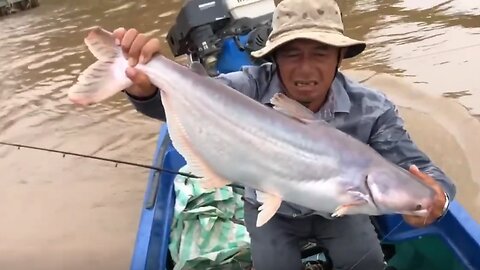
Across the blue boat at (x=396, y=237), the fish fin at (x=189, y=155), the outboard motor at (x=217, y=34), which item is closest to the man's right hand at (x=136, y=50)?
the fish fin at (x=189, y=155)

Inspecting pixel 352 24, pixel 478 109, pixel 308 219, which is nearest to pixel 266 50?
pixel 308 219

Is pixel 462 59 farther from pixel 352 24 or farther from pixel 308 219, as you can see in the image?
pixel 308 219

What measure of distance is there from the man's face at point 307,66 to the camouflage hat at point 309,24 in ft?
0.15

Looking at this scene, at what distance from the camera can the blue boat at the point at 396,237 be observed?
2768mm

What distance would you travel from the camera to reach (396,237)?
316cm

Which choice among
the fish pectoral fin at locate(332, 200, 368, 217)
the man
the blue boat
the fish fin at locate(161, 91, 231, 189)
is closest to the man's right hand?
the man

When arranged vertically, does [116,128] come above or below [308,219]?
below

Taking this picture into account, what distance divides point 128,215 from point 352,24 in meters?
5.53

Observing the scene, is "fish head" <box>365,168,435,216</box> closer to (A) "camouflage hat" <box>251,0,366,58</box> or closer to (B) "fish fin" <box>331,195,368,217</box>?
(B) "fish fin" <box>331,195,368,217</box>

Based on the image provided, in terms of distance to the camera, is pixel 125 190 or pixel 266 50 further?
pixel 125 190

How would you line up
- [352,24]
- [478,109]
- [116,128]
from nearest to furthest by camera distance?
[478,109], [116,128], [352,24]

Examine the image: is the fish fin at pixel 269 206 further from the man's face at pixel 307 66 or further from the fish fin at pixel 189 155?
the man's face at pixel 307 66

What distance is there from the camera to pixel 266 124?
1.83 meters

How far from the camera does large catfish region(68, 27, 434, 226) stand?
5.66 ft
